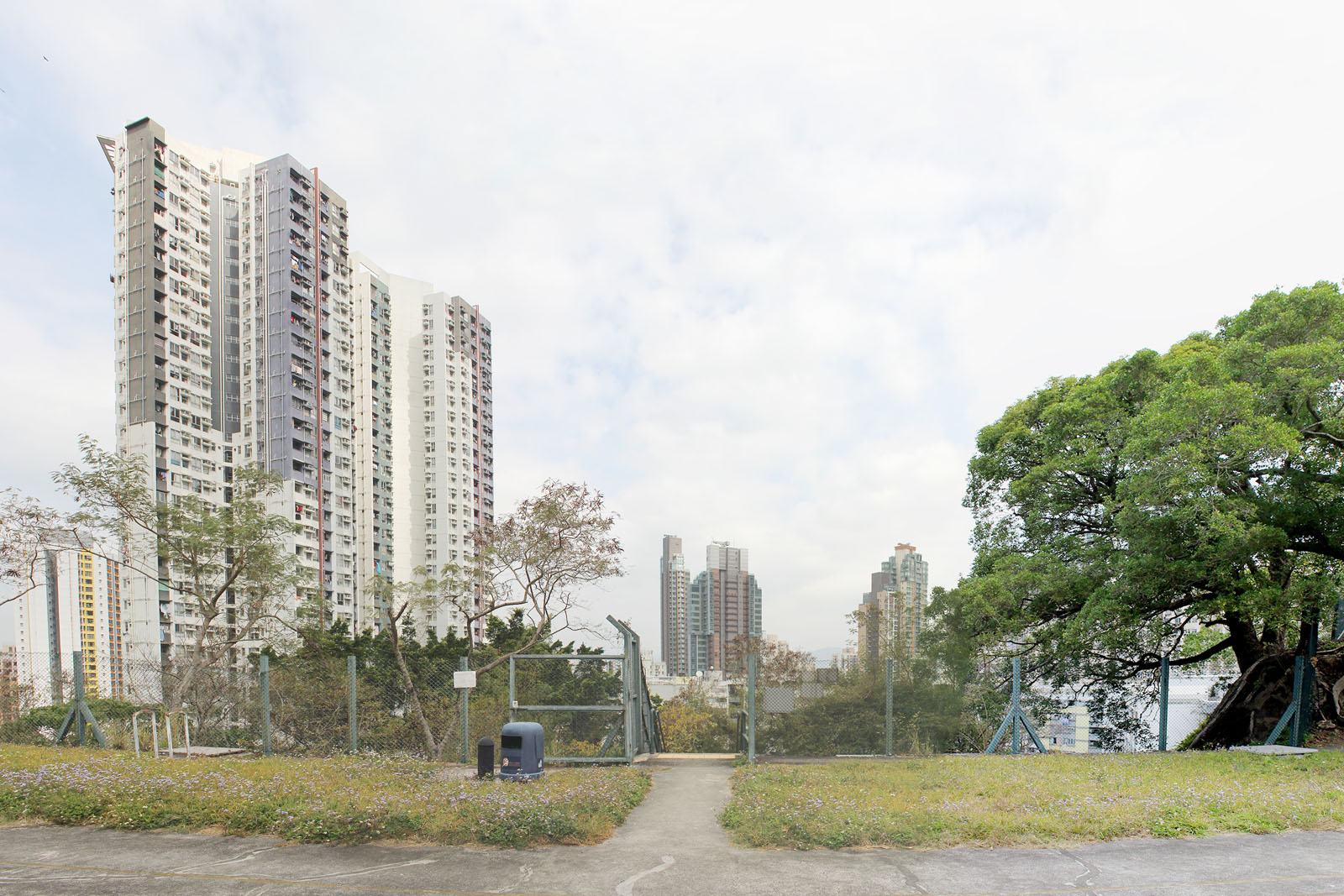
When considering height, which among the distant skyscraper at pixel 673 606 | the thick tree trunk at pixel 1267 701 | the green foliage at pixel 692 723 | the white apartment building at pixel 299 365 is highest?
the white apartment building at pixel 299 365

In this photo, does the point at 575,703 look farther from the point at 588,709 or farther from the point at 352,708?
the point at 588,709

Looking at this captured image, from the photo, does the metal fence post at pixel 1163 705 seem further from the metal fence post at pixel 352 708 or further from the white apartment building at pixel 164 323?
the white apartment building at pixel 164 323

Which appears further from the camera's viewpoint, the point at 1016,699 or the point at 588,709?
the point at 1016,699

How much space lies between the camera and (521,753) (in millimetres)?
10484

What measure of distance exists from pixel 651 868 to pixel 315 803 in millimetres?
3772

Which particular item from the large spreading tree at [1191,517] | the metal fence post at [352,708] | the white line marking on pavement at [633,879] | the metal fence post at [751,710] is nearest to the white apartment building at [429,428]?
the metal fence post at [352,708]

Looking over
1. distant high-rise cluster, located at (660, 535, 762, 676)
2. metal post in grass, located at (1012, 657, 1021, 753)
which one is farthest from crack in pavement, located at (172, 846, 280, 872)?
distant high-rise cluster, located at (660, 535, 762, 676)

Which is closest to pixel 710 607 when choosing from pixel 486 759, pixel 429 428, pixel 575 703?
pixel 429 428

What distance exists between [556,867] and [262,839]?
3.02m

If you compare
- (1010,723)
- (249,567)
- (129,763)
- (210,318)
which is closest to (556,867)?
(129,763)

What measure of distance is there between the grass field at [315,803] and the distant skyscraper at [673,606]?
114 metres

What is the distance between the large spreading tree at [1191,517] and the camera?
13828 millimetres

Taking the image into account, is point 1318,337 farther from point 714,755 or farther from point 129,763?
point 129,763

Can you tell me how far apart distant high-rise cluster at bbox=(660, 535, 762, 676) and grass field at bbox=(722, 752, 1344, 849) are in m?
89.6
